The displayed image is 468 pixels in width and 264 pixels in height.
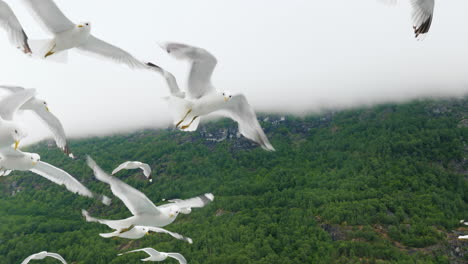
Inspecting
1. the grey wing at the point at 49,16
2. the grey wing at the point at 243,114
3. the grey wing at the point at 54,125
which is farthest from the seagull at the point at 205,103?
the grey wing at the point at 54,125

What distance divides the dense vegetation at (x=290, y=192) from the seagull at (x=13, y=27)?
131 feet

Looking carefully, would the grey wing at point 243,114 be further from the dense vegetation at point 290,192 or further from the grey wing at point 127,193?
the dense vegetation at point 290,192

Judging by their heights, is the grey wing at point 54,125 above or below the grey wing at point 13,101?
below

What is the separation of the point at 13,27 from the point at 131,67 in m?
1.73

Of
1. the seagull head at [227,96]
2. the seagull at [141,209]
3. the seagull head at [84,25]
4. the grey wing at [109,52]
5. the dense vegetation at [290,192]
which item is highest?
the seagull head at [84,25]

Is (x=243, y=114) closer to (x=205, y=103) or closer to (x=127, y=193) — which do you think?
(x=205, y=103)

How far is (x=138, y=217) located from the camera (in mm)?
7348

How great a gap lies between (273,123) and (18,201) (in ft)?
189

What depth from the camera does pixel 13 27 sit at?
550cm

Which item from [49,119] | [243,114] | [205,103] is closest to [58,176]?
[49,119]

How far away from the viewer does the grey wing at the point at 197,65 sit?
6109 mm

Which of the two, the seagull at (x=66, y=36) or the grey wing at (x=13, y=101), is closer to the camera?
the seagull at (x=66, y=36)

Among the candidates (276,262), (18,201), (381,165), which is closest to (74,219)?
(18,201)

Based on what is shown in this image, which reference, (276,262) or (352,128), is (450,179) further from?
(276,262)
